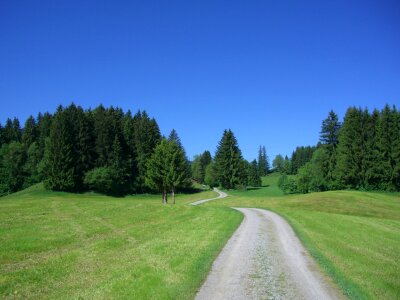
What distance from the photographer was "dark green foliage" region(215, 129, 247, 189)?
323ft

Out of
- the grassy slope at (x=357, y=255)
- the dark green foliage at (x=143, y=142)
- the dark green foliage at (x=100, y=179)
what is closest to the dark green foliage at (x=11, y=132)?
the dark green foliage at (x=143, y=142)

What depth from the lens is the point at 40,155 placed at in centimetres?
9769

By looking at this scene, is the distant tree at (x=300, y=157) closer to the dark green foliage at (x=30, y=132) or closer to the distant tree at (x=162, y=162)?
the dark green foliage at (x=30, y=132)

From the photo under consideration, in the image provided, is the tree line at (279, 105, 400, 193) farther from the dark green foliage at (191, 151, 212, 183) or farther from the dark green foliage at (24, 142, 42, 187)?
the dark green foliage at (191, 151, 212, 183)

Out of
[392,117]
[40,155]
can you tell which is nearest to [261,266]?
[392,117]

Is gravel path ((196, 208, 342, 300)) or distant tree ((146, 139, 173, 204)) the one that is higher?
distant tree ((146, 139, 173, 204))

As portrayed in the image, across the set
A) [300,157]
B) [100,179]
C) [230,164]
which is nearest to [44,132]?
[100,179]

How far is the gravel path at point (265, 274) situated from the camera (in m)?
11.2

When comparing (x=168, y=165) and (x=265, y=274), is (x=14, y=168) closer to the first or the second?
(x=168, y=165)

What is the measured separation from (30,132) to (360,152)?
92834 millimetres

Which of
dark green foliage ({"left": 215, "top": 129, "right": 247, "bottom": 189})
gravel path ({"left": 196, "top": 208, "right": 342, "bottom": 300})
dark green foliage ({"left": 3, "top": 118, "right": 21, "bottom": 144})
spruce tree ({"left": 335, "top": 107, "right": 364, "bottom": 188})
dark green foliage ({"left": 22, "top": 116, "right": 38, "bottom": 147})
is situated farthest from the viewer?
dark green foliage ({"left": 3, "top": 118, "right": 21, "bottom": 144})

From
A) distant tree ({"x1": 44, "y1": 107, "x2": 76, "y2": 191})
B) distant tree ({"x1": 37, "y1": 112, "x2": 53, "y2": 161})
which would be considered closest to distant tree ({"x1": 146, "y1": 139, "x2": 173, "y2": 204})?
distant tree ({"x1": 44, "y1": 107, "x2": 76, "y2": 191})

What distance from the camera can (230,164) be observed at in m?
98.2

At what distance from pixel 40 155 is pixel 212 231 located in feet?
280
